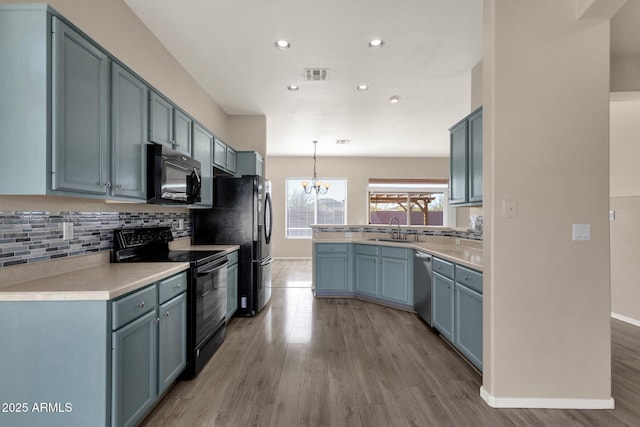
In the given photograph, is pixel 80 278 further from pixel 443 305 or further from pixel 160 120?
pixel 443 305

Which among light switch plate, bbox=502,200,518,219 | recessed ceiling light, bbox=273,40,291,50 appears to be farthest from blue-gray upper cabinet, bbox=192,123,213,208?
light switch plate, bbox=502,200,518,219

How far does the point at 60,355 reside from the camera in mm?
1499

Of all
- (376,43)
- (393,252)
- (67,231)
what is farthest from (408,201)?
(67,231)

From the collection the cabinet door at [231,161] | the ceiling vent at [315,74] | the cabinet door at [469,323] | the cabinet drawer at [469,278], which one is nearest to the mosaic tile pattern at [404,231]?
the cabinet drawer at [469,278]

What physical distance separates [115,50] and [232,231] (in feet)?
6.93

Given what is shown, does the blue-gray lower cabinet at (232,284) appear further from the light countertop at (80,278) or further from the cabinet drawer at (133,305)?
the cabinet drawer at (133,305)

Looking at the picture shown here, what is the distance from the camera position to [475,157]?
9.41 ft

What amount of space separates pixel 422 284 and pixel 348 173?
18.8 feet

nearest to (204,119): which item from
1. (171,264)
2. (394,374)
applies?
(171,264)

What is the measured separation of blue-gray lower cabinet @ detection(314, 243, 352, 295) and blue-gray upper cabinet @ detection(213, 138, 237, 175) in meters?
1.69

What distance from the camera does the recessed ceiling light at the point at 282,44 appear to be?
311 centimetres

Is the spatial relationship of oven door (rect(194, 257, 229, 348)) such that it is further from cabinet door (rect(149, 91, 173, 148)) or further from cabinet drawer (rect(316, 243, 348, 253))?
cabinet drawer (rect(316, 243, 348, 253))

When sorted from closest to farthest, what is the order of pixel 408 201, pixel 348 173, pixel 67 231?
pixel 67 231, pixel 348 173, pixel 408 201

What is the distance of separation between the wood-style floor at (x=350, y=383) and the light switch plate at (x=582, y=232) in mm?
1122
